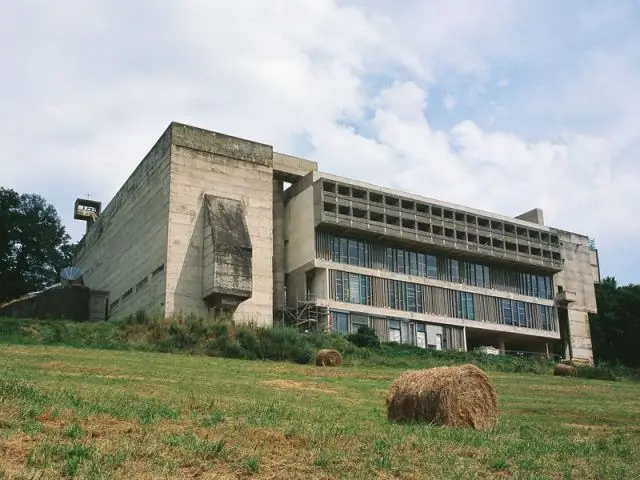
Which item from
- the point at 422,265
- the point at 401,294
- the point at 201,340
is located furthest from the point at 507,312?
the point at 201,340

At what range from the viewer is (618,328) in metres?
89.6

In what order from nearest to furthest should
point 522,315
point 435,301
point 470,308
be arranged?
point 435,301 → point 470,308 → point 522,315

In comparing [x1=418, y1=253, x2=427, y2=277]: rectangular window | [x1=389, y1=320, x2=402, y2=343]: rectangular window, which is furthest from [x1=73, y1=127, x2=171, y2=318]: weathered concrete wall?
[x1=418, y1=253, x2=427, y2=277]: rectangular window

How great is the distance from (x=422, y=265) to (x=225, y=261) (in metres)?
22.5

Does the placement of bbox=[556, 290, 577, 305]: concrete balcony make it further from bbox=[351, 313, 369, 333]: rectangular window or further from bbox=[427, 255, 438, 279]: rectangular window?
bbox=[351, 313, 369, 333]: rectangular window

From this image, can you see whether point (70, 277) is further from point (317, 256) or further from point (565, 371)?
point (565, 371)

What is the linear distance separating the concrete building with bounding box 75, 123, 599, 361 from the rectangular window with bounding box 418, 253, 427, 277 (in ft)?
0.48

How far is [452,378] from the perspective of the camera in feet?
62.2

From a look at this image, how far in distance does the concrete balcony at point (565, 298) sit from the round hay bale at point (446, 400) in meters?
67.7

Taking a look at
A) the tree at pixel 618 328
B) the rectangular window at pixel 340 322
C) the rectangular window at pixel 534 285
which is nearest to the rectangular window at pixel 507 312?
the rectangular window at pixel 534 285

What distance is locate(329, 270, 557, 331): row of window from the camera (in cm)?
6925

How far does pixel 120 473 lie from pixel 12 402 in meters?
4.56

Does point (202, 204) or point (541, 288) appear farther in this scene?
point (541, 288)

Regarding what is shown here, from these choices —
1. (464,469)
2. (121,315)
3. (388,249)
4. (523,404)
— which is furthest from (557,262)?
(464,469)
